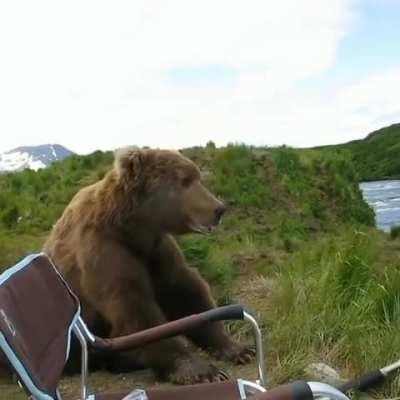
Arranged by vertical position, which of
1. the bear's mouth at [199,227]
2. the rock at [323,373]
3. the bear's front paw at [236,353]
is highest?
the bear's mouth at [199,227]

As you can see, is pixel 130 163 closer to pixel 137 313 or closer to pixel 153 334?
pixel 137 313

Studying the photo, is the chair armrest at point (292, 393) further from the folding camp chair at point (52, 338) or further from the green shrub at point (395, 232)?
the green shrub at point (395, 232)

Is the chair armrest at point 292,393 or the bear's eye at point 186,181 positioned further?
the bear's eye at point 186,181

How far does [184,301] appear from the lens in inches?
193

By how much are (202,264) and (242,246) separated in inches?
91.6

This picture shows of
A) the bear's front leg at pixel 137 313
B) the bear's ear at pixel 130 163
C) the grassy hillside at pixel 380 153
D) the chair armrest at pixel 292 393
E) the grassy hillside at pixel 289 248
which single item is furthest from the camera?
the grassy hillside at pixel 380 153

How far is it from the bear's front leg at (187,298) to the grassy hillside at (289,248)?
219 mm

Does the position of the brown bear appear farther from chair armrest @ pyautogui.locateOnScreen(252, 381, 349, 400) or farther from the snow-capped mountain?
the snow-capped mountain

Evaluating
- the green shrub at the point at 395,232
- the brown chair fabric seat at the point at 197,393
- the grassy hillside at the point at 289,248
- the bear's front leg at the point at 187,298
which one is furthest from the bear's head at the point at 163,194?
the green shrub at the point at 395,232

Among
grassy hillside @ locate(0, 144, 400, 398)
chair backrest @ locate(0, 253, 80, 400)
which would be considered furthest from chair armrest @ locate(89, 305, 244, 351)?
grassy hillside @ locate(0, 144, 400, 398)

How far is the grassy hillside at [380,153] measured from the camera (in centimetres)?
4575

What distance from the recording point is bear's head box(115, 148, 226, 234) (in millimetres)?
4477

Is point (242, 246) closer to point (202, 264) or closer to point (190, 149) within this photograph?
point (202, 264)

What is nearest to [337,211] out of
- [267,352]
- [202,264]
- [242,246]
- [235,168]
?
[235,168]
